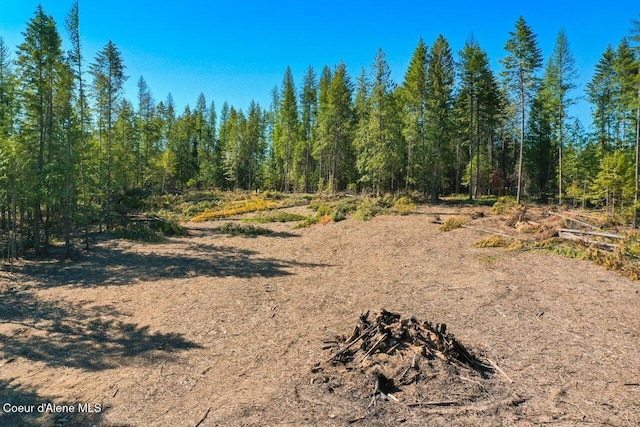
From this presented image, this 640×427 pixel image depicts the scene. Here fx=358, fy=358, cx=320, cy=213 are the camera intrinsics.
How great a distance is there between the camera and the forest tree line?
18047 mm

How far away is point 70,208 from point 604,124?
4480cm

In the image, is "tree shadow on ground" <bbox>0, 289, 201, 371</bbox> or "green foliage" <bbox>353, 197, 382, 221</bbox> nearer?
"tree shadow on ground" <bbox>0, 289, 201, 371</bbox>

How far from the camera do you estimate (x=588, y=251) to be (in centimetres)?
1382

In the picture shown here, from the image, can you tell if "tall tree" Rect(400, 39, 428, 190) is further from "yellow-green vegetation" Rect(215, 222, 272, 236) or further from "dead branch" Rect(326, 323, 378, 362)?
"dead branch" Rect(326, 323, 378, 362)

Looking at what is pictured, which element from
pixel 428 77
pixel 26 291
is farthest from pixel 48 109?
pixel 428 77

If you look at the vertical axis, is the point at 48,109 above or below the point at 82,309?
above

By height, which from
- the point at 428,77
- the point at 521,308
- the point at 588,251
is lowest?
the point at 521,308

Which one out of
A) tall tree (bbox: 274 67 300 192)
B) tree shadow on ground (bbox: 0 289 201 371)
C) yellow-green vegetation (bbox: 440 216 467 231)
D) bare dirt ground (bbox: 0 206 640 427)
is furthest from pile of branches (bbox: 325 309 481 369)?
tall tree (bbox: 274 67 300 192)

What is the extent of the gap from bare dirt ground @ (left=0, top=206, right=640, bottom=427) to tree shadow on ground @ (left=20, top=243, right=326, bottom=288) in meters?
0.13

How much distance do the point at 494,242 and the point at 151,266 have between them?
15.7m

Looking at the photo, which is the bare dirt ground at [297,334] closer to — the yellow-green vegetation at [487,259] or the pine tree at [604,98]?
the yellow-green vegetation at [487,259]

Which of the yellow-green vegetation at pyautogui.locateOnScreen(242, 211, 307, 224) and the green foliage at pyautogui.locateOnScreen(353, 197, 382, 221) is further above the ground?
the green foliage at pyautogui.locateOnScreen(353, 197, 382, 221)

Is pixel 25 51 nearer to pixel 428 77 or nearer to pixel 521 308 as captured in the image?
pixel 521 308

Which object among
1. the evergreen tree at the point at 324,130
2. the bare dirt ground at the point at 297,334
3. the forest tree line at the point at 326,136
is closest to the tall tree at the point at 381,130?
the forest tree line at the point at 326,136
